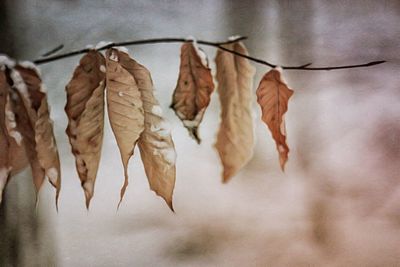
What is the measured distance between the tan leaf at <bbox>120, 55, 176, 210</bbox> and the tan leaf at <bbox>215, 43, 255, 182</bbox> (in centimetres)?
13

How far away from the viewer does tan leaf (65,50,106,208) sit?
4.06 feet

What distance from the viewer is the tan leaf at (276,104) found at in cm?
124

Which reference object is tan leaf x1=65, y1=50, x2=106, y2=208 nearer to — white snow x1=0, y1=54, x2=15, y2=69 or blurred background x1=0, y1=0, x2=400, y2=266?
blurred background x1=0, y1=0, x2=400, y2=266

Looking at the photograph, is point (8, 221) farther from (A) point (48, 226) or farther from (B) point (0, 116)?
(B) point (0, 116)

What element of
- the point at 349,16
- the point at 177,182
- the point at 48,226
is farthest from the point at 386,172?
the point at 48,226

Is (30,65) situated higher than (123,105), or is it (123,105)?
(30,65)

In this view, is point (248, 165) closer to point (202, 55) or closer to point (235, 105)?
point (235, 105)

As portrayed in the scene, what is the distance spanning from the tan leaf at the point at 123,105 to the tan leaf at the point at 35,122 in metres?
0.15

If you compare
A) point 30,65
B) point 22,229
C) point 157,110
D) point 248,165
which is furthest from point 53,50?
point 248,165

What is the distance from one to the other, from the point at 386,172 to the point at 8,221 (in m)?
0.90

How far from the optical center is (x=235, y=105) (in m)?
1.25

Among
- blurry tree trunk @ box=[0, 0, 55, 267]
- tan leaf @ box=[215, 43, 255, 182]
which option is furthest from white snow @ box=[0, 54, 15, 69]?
tan leaf @ box=[215, 43, 255, 182]

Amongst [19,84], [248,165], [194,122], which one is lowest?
[248,165]

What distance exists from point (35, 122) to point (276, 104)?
1.90ft
